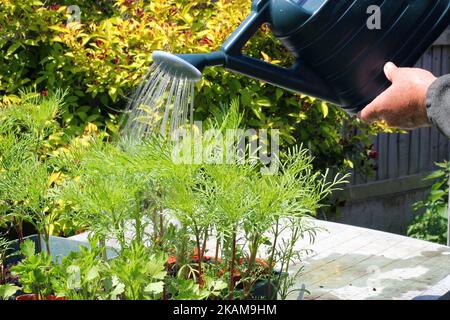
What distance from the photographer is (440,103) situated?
1.73 meters

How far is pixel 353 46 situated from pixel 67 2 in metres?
2.48

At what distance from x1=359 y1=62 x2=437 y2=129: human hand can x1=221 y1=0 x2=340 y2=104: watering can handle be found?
112 millimetres

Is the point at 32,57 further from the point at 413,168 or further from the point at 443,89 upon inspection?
the point at 413,168

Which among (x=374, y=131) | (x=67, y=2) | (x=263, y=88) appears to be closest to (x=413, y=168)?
(x=374, y=131)

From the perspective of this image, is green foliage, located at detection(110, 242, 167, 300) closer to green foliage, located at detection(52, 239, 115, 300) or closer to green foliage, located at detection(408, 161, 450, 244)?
green foliage, located at detection(52, 239, 115, 300)

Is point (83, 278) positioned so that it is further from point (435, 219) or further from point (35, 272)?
point (435, 219)

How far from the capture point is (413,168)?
5.62m

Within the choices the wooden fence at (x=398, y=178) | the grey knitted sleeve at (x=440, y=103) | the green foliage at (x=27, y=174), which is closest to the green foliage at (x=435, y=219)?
the wooden fence at (x=398, y=178)

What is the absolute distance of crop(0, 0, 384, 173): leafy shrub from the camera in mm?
3396

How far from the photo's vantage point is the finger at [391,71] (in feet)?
5.99

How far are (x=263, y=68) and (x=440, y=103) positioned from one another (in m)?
0.42

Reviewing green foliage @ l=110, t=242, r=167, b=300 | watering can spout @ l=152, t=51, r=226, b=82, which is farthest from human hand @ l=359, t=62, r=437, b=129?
green foliage @ l=110, t=242, r=167, b=300

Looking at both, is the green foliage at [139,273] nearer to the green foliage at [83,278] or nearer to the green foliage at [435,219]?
the green foliage at [83,278]
